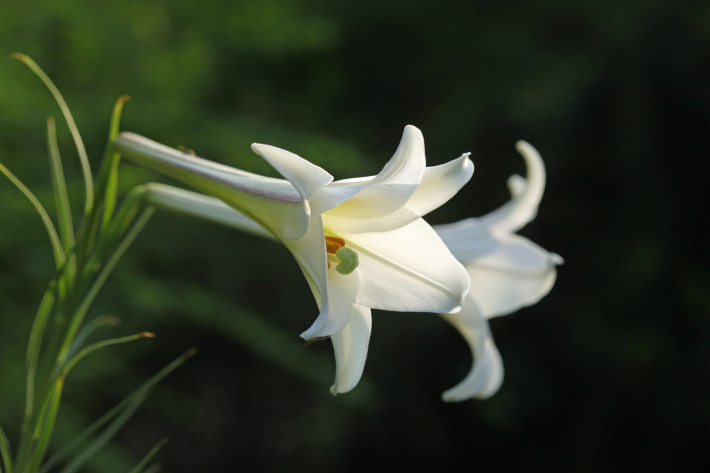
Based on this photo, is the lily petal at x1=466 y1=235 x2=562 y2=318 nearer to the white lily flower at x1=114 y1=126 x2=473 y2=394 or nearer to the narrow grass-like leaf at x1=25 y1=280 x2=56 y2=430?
the white lily flower at x1=114 y1=126 x2=473 y2=394

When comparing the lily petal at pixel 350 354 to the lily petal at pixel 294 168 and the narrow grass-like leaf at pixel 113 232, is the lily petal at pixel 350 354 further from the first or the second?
the narrow grass-like leaf at pixel 113 232

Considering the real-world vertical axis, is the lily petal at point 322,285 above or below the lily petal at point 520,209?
above

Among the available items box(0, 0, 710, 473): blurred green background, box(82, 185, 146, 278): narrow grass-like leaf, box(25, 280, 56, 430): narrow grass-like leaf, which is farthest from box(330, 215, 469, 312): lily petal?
box(0, 0, 710, 473): blurred green background

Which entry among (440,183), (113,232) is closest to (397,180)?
(440,183)

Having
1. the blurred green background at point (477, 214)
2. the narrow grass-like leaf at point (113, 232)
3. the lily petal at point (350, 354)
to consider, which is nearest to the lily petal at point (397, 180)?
the lily petal at point (350, 354)

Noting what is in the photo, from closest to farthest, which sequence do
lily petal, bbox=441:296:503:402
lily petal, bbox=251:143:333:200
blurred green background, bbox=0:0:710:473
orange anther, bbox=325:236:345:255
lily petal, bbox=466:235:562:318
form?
lily petal, bbox=251:143:333:200 < orange anther, bbox=325:236:345:255 < lily petal, bbox=441:296:503:402 < lily petal, bbox=466:235:562:318 < blurred green background, bbox=0:0:710:473

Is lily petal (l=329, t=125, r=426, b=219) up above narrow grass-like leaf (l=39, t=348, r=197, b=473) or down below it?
above

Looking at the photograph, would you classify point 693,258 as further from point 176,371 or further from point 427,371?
point 176,371

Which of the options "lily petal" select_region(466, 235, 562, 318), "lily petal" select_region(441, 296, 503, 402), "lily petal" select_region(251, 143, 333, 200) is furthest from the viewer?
"lily petal" select_region(466, 235, 562, 318)
